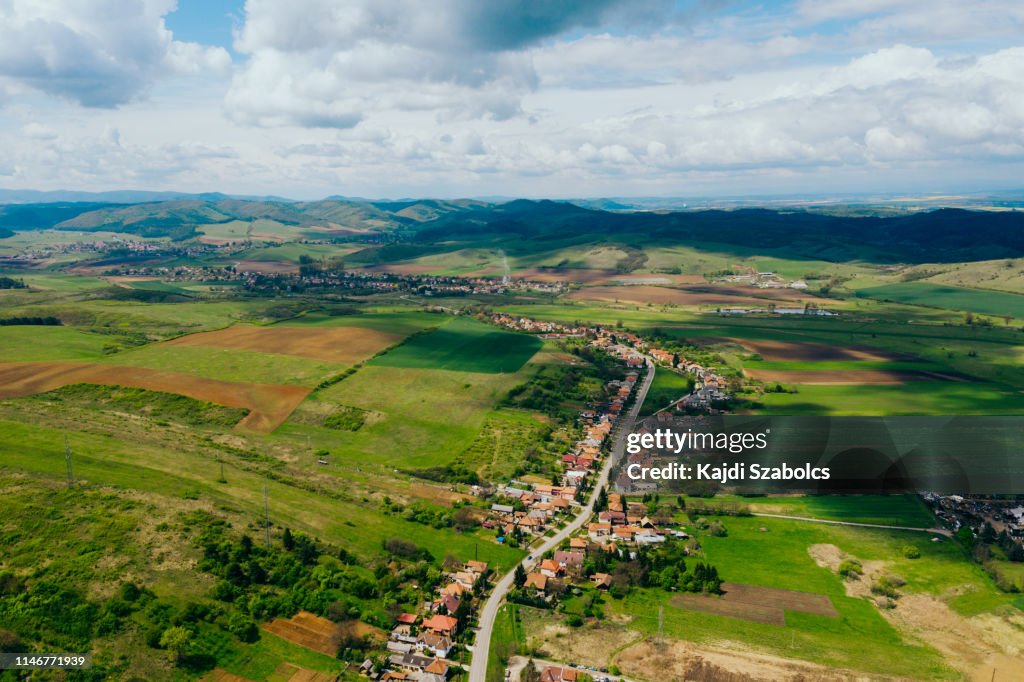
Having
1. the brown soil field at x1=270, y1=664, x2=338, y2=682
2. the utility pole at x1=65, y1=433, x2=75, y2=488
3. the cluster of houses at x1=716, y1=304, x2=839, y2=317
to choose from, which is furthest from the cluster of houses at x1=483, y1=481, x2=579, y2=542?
the cluster of houses at x1=716, y1=304, x2=839, y2=317

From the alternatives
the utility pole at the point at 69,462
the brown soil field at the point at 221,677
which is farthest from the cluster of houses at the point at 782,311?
the brown soil field at the point at 221,677

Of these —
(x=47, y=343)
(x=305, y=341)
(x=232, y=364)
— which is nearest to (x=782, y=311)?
(x=305, y=341)

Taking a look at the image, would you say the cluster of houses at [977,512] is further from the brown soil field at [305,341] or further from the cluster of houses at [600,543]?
the brown soil field at [305,341]

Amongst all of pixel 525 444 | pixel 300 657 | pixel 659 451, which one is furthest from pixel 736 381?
pixel 300 657

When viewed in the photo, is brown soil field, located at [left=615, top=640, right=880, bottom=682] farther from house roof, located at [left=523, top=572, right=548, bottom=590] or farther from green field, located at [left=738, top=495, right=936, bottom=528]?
green field, located at [left=738, top=495, right=936, bottom=528]

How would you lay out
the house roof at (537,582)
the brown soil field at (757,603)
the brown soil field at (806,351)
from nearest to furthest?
the brown soil field at (757,603), the house roof at (537,582), the brown soil field at (806,351)

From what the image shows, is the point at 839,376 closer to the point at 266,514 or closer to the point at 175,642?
the point at 266,514
